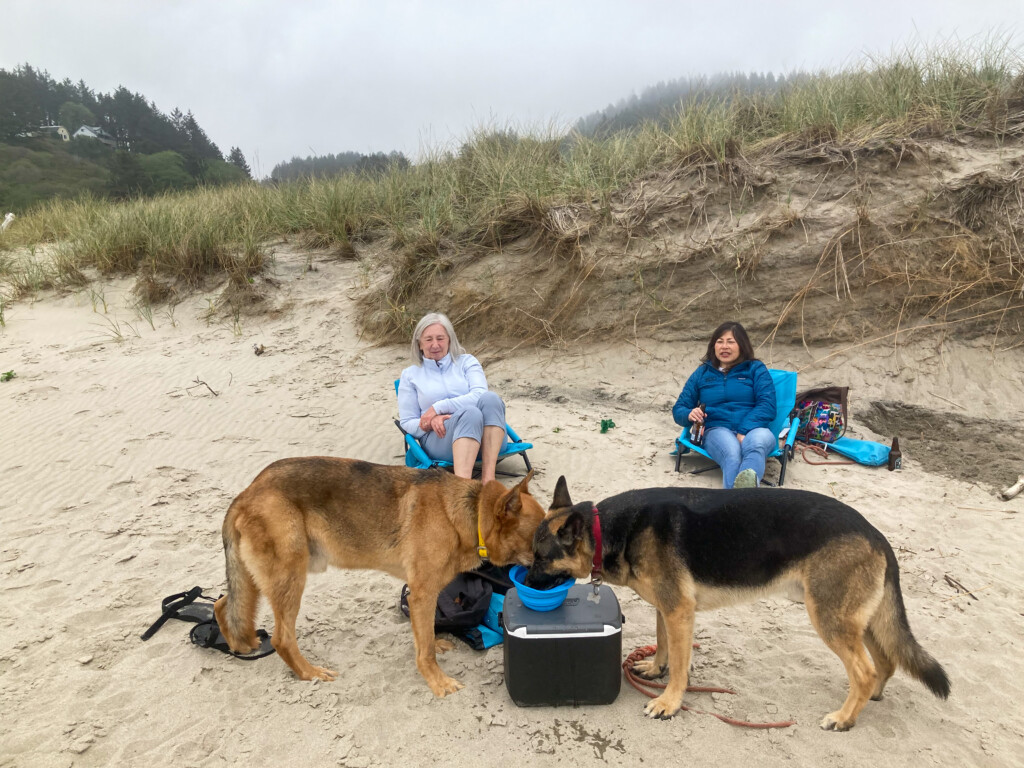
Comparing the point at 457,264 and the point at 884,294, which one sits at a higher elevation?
the point at 457,264

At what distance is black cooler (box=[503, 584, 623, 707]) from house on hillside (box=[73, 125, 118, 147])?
171ft

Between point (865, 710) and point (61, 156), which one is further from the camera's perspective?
point (61, 156)

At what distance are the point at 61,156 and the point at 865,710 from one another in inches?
1920

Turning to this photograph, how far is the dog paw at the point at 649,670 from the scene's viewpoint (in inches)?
132

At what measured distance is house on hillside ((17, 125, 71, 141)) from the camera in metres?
44.1

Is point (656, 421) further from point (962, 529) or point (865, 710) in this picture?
point (865, 710)

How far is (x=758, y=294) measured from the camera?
28.6 ft

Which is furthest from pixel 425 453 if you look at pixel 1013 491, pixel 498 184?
pixel 498 184

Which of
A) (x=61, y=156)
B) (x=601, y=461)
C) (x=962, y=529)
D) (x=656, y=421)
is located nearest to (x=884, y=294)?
(x=656, y=421)

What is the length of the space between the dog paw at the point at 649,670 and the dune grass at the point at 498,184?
759 cm

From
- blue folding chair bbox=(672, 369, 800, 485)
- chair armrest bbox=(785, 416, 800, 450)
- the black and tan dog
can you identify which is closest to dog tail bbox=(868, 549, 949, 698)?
the black and tan dog

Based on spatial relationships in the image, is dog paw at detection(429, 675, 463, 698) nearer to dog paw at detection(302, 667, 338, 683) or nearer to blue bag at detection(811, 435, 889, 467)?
dog paw at detection(302, 667, 338, 683)

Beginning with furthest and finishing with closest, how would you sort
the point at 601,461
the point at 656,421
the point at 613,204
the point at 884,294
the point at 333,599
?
the point at 613,204 < the point at 884,294 < the point at 656,421 < the point at 601,461 < the point at 333,599

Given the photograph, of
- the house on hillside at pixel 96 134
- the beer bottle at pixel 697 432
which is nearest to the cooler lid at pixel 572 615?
the beer bottle at pixel 697 432
